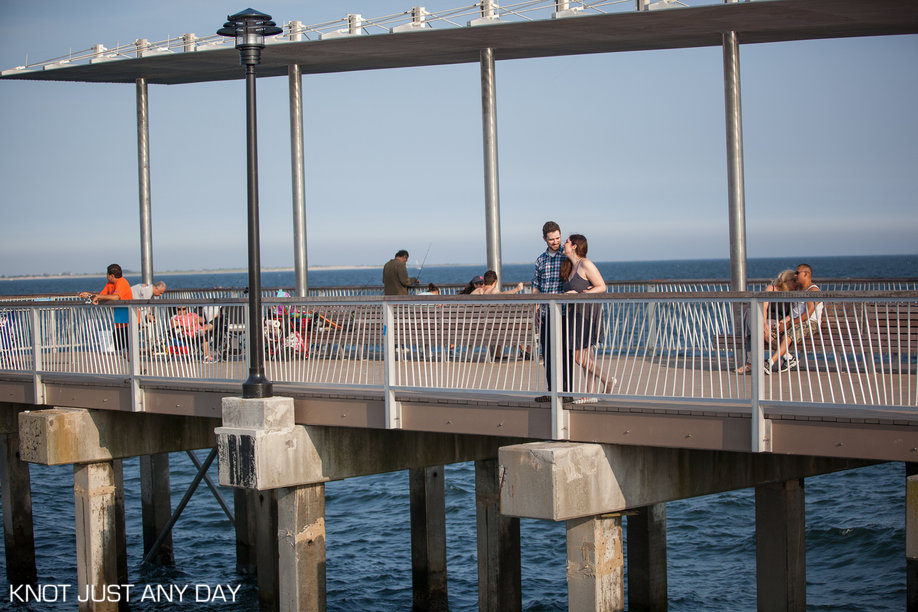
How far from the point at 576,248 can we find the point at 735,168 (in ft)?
17.7

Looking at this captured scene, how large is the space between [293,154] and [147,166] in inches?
147

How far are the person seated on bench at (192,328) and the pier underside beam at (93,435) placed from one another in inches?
78.9

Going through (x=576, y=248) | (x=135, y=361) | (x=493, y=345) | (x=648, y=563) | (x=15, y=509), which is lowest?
(x=648, y=563)

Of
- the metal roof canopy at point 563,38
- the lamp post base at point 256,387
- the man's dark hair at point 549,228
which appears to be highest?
A: the metal roof canopy at point 563,38

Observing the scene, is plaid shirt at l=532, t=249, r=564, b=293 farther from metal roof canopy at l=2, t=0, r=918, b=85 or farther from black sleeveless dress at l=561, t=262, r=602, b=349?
metal roof canopy at l=2, t=0, r=918, b=85

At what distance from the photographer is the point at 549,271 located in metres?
11.2

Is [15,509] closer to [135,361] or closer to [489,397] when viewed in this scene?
[135,361]

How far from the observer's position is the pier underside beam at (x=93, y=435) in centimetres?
1466

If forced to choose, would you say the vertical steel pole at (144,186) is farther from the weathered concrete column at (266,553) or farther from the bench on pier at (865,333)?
the bench on pier at (865,333)

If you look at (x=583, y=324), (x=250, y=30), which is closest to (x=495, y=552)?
(x=583, y=324)

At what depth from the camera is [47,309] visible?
1527 centimetres

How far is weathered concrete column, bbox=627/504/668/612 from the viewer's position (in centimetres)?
1481

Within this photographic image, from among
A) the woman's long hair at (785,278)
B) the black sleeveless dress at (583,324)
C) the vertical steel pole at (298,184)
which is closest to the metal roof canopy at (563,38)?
the vertical steel pole at (298,184)

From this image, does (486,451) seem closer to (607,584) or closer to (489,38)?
(607,584)
